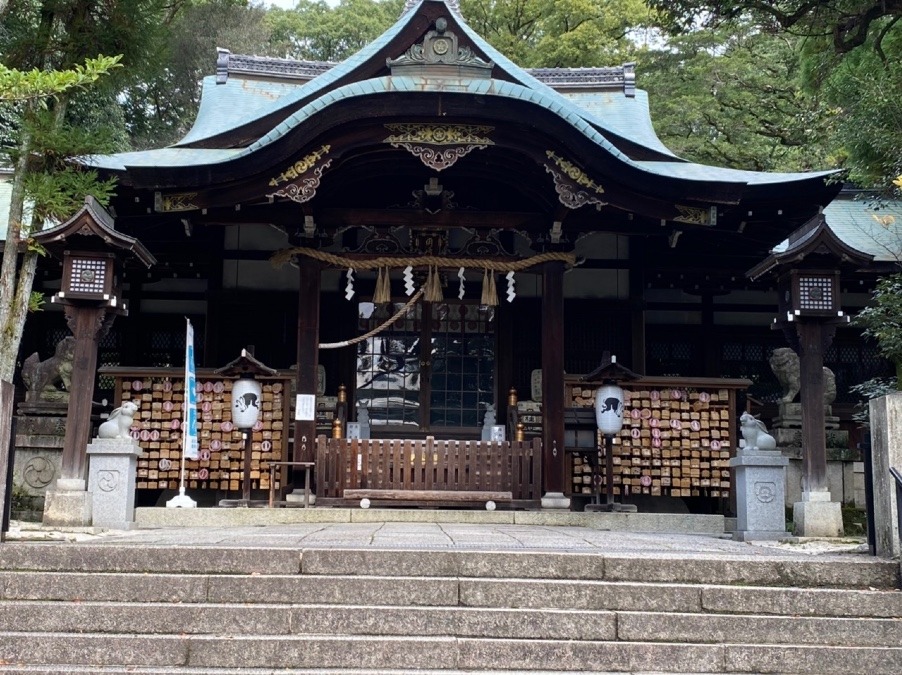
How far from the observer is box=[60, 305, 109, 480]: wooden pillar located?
855 centimetres

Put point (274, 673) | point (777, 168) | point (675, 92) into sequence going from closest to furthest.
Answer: point (274, 673) < point (777, 168) < point (675, 92)

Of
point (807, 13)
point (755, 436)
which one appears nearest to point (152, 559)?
point (755, 436)

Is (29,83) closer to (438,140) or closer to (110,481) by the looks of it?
(110,481)

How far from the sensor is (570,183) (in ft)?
33.4

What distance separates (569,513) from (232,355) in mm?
5280

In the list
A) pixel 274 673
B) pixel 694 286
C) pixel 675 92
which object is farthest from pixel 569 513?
pixel 675 92

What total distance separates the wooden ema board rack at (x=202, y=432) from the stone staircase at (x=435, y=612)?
17.1 feet

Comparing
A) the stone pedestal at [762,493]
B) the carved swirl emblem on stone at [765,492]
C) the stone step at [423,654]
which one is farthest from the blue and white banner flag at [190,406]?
the carved swirl emblem on stone at [765,492]

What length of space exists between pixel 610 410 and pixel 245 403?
4.08 meters

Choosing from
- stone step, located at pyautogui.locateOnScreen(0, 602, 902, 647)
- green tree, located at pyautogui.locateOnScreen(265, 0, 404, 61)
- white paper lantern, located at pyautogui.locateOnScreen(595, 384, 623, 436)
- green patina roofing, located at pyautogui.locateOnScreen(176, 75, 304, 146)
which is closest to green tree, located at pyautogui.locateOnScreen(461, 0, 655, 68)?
green tree, located at pyautogui.locateOnScreen(265, 0, 404, 61)

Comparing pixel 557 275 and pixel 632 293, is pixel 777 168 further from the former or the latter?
pixel 557 275

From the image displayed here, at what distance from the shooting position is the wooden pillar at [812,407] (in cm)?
837

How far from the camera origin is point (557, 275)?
11.1m

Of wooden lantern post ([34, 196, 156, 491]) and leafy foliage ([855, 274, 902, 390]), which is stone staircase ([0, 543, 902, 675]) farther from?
leafy foliage ([855, 274, 902, 390])
